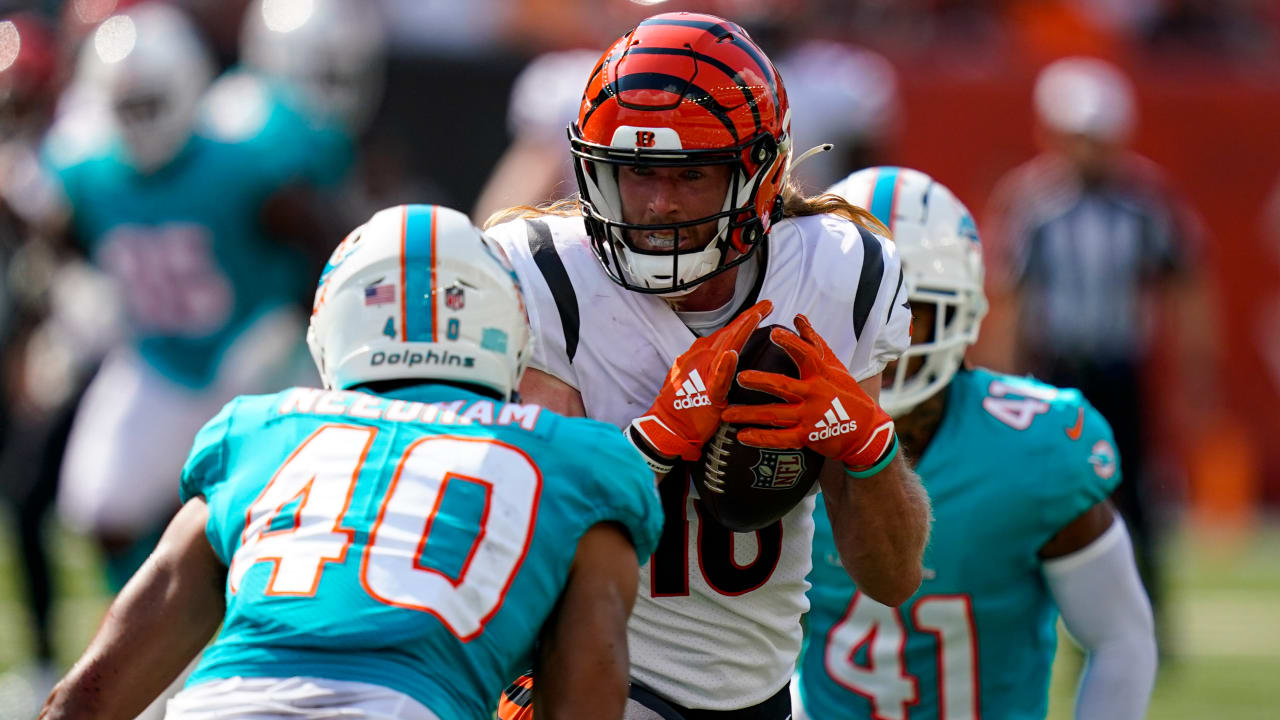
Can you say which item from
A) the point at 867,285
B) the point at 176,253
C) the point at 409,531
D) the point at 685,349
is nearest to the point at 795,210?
the point at 867,285

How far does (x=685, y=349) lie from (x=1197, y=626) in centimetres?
594

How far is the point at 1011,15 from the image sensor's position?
1317 cm

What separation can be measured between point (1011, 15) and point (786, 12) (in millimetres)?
5776

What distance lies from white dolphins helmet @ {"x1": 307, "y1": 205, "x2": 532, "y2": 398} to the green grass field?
3.63 m

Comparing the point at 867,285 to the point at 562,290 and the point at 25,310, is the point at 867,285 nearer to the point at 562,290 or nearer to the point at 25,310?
the point at 562,290

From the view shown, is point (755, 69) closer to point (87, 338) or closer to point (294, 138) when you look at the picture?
point (294, 138)

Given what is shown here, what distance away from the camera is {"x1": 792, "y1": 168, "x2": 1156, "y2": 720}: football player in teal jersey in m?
3.36

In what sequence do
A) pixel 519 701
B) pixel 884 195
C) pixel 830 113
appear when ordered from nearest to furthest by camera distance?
pixel 519 701 → pixel 884 195 → pixel 830 113

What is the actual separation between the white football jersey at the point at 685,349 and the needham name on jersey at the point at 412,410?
1.45 feet

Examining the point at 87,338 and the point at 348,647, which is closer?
the point at 348,647

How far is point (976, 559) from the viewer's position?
11.2ft

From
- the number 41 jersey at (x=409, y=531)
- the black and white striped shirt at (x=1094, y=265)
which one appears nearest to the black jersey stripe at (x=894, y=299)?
the number 41 jersey at (x=409, y=531)

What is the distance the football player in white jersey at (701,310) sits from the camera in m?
2.80

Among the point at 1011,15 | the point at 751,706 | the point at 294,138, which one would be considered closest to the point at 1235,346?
the point at 1011,15
